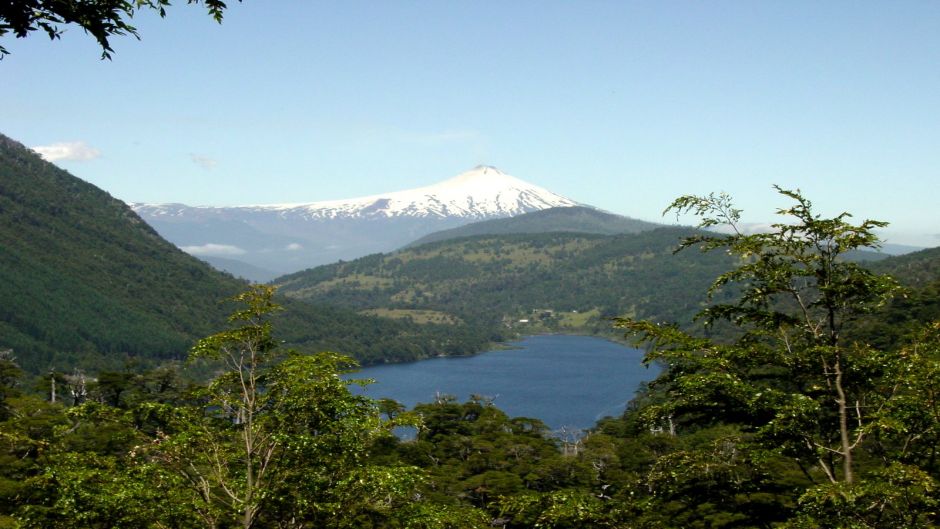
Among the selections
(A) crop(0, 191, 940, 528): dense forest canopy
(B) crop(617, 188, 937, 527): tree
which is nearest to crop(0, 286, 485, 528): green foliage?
(A) crop(0, 191, 940, 528): dense forest canopy

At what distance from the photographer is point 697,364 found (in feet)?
43.1

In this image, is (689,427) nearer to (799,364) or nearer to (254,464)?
(799,364)

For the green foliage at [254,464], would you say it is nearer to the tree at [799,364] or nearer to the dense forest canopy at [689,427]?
Result: the dense forest canopy at [689,427]

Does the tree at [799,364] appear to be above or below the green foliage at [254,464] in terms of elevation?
above

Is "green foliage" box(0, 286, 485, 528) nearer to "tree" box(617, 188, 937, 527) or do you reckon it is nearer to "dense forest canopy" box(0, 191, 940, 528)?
"dense forest canopy" box(0, 191, 940, 528)

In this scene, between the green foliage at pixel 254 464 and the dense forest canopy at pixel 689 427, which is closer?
the dense forest canopy at pixel 689 427

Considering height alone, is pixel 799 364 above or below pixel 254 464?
above

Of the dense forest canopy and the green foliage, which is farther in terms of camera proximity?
the green foliage

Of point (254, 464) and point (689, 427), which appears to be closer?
point (689, 427)

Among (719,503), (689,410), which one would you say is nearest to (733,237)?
(689,410)

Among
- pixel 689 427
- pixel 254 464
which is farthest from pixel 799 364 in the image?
pixel 254 464

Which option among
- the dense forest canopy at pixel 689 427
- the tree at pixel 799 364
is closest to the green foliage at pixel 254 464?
the dense forest canopy at pixel 689 427

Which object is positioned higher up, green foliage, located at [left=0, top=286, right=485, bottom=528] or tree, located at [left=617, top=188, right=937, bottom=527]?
tree, located at [left=617, top=188, right=937, bottom=527]

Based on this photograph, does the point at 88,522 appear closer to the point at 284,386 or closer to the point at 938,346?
the point at 284,386
